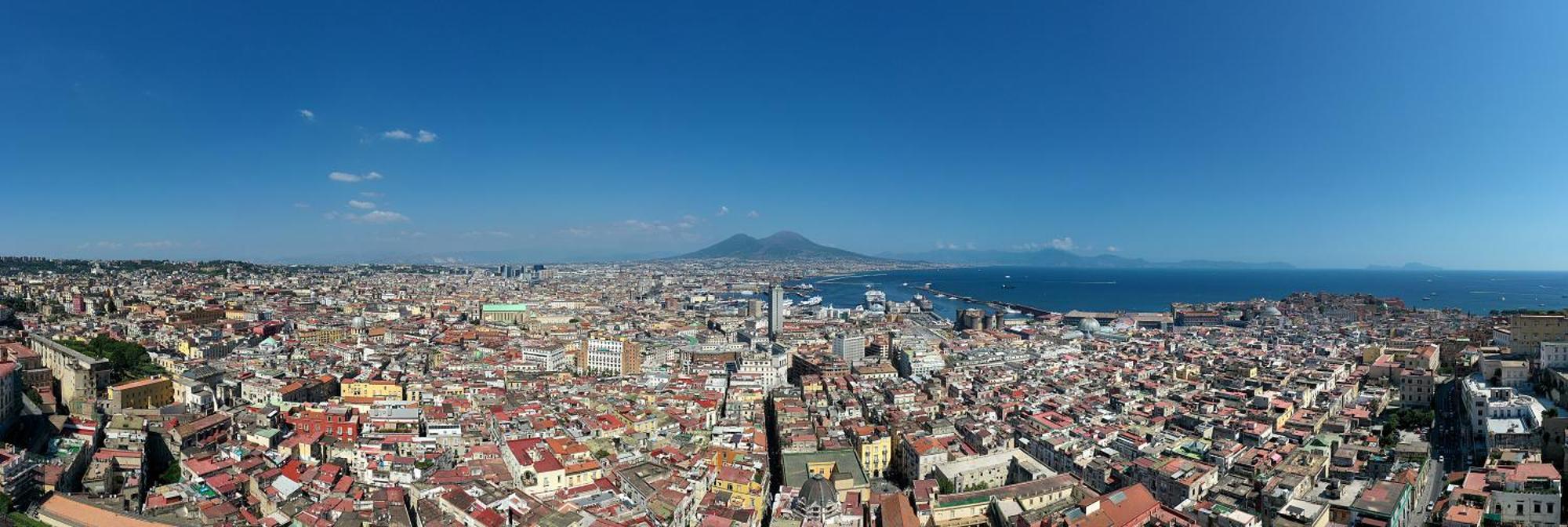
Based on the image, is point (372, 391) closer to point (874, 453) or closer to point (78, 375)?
point (78, 375)

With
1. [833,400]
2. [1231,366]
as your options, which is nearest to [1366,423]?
[1231,366]

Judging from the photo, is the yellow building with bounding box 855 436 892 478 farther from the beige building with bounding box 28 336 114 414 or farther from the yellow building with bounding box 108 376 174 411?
the beige building with bounding box 28 336 114 414

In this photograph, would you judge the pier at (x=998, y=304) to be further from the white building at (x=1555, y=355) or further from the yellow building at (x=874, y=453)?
the yellow building at (x=874, y=453)

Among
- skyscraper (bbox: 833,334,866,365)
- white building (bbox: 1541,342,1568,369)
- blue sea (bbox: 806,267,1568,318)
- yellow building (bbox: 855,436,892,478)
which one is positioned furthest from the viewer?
blue sea (bbox: 806,267,1568,318)

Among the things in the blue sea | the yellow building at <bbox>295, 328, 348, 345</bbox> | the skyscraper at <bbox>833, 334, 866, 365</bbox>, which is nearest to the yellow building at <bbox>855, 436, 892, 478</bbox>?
the skyscraper at <bbox>833, 334, 866, 365</bbox>

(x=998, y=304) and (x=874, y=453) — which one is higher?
(x=998, y=304)

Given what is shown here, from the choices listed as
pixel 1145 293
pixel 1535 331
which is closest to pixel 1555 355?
pixel 1535 331

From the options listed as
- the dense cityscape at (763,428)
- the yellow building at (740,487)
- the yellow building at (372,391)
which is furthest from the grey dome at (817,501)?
the yellow building at (372,391)
